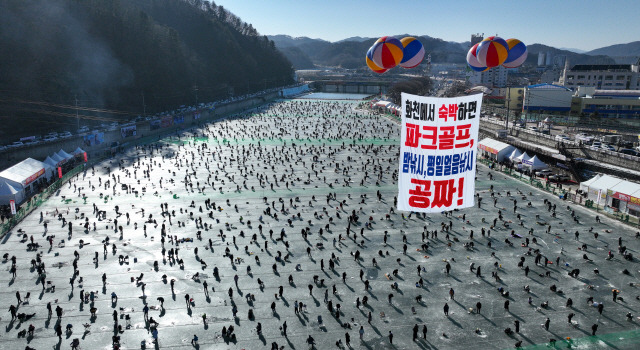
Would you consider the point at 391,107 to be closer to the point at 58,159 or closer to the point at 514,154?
the point at 514,154

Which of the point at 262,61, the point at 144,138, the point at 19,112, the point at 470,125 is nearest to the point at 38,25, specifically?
the point at 19,112

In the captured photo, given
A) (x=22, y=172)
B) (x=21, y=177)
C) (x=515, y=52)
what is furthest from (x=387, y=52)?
(x=22, y=172)

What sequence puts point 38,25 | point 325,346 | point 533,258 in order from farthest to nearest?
point 38,25, point 533,258, point 325,346

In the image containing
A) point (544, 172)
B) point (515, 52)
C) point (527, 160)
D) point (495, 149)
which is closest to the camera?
point (515, 52)

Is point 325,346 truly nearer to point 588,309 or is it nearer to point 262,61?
point 588,309

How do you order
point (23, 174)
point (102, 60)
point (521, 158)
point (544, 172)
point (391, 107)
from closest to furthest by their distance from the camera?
point (23, 174), point (544, 172), point (521, 158), point (102, 60), point (391, 107)

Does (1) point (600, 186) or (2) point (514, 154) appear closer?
(1) point (600, 186)

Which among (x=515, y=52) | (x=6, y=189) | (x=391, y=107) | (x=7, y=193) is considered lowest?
(x=7, y=193)
